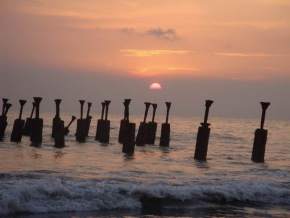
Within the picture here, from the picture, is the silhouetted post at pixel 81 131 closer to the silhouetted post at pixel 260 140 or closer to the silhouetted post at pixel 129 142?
the silhouetted post at pixel 129 142

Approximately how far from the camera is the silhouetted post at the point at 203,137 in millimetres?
A: 22367

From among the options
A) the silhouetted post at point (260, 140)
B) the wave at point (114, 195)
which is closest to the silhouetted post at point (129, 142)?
the silhouetted post at point (260, 140)

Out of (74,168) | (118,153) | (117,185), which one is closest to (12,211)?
(117,185)

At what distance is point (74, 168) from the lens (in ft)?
62.7

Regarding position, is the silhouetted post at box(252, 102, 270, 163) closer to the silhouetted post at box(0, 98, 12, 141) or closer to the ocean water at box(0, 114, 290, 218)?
the ocean water at box(0, 114, 290, 218)

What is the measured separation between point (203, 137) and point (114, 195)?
372 inches

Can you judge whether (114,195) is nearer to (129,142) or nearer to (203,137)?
(203,137)

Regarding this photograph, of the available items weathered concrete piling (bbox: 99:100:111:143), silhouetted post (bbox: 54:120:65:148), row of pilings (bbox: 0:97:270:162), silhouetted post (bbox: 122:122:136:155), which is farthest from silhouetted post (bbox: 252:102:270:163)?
weathered concrete piling (bbox: 99:100:111:143)

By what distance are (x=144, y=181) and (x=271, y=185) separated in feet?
11.8

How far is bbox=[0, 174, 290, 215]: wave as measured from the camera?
12594mm

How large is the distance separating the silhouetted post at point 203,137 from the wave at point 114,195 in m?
6.54

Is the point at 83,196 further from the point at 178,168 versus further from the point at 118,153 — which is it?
the point at 118,153

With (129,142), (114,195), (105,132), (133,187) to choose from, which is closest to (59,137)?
(129,142)

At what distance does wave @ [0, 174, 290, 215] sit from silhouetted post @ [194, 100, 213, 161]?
6545 mm
